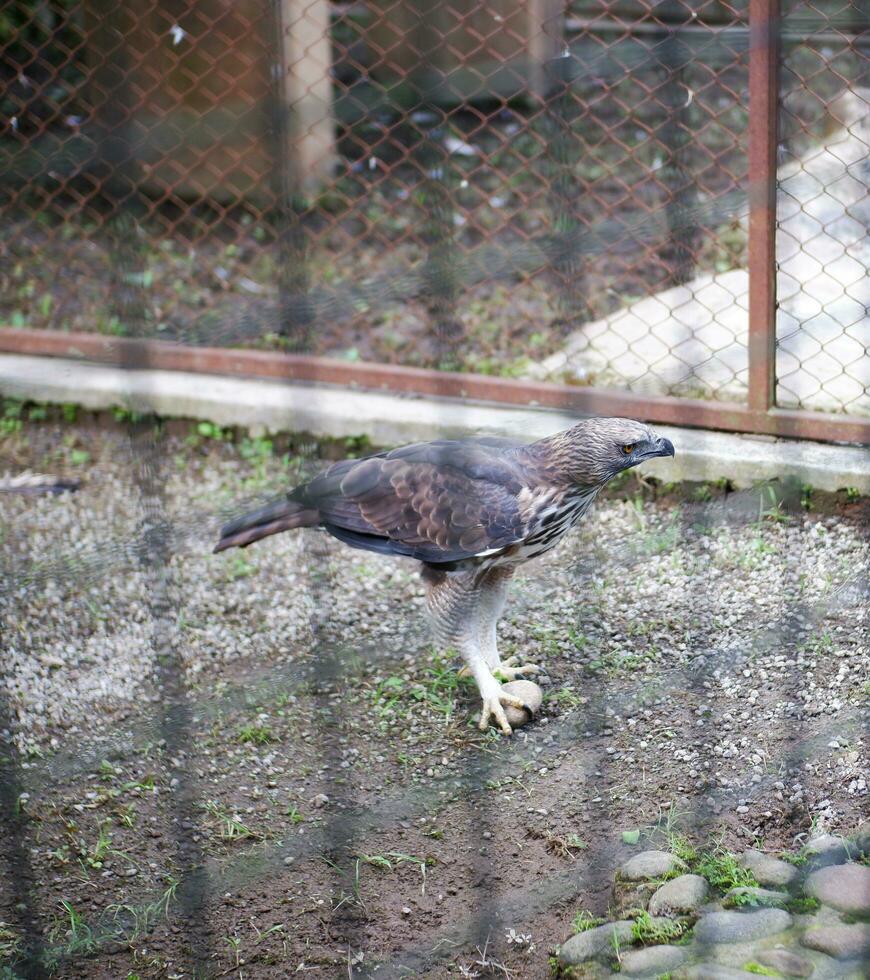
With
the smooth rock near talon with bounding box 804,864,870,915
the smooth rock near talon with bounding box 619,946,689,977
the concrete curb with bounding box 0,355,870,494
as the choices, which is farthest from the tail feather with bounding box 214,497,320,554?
the smooth rock near talon with bounding box 804,864,870,915

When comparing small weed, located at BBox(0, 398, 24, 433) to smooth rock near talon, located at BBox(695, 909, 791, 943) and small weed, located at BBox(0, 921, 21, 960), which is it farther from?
smooth rock near talon, located at BBox(695, 909, 791, 943)

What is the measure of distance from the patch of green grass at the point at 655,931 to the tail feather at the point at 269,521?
51.6 inches

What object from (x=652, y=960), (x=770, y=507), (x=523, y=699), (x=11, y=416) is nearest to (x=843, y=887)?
(x=652, y=960)

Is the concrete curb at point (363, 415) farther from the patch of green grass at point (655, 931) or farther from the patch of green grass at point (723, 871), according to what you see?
the patch of green grass at point (655, 931)

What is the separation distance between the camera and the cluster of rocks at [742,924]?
218 cm

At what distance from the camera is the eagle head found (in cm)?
292

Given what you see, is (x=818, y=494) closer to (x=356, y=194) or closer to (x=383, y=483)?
(x=383, y=483)

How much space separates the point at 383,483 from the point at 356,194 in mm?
4029

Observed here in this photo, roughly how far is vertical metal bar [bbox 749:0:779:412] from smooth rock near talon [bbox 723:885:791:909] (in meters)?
2.07

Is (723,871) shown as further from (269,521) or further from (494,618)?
(269,521)

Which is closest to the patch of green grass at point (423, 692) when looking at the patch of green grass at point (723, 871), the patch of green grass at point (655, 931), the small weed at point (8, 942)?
the patch of green grass at point (723, 871)

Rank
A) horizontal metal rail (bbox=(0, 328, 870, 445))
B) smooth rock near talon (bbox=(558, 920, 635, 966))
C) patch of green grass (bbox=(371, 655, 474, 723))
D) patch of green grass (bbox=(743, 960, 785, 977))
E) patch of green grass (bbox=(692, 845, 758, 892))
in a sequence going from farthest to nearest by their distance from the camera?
horizontal metal rail (bbox=(0, 328, 870, 445))
patch of green grass (bbox=(371, 655, 474, 723))
patch of green grass (bbox=(692, 845, 758, 892))
smooth rock near talon (bbox=(558, 920, 635, 966))
patch of green grass (bbox=(743, 960, 785, 977))

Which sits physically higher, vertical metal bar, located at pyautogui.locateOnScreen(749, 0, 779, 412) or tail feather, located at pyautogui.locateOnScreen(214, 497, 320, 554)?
vertical metal bar, located at pyautogui.locateOnScreen(749, 0, 779, 412)

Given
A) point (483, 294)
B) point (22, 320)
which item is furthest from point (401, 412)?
point (22, 320)
